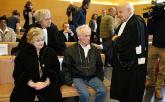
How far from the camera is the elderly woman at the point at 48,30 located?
367 centimetres

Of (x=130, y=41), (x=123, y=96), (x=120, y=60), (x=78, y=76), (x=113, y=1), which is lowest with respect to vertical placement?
(x=123, y=96)

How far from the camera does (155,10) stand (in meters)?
4.23

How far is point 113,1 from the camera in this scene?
12.9 m

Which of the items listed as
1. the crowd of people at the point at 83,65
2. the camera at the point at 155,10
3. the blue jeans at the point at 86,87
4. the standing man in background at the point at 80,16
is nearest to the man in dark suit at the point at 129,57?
A: the crowd of people at the point at 83,65

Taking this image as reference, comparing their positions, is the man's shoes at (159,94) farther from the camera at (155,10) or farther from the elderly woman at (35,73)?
the elderly woman at (35,73)

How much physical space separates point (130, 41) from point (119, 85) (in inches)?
22.2

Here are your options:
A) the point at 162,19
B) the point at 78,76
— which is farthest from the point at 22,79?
the point at 162,19

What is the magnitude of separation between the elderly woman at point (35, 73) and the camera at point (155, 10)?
5.48 feet

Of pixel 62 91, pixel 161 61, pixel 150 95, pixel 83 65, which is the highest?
pixel 83 65

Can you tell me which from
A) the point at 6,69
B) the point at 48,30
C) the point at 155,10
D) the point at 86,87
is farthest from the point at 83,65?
the point at 155,10

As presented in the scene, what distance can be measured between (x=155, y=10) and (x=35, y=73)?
209 centimetres

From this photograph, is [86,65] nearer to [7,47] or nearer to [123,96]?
[123,96]

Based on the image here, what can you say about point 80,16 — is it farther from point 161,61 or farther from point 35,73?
point 35,73

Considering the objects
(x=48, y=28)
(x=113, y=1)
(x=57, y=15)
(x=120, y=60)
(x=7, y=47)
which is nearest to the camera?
(x=120, y=60)
